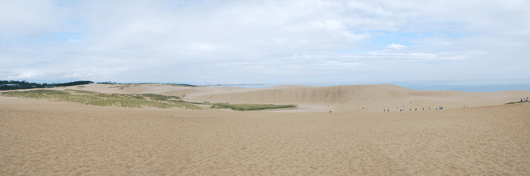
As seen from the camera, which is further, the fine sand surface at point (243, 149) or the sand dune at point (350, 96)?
the sand dune at point (350, 96)

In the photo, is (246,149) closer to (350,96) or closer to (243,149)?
(243,149)

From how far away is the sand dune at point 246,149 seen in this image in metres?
8.04

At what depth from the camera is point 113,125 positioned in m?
14.8

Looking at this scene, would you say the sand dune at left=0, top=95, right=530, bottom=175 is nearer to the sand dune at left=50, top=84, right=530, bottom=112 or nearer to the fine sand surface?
the fine sand surface

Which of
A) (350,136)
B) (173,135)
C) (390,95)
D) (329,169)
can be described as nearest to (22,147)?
(173,135)

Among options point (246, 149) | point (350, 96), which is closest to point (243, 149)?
point (246, 149)

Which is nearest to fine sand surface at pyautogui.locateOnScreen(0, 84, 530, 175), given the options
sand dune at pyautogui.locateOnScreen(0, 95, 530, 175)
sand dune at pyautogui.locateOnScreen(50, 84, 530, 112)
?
sand dune at pyautogui.locateOnScreen(0, 95, 530, 175)

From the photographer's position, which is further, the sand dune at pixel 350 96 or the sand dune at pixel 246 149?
the sand dune at pixel 350 96

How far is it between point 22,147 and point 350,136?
14310mm

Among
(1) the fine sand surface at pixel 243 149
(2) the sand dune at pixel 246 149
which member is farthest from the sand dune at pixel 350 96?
(2) the sand dune at pixel 246 149

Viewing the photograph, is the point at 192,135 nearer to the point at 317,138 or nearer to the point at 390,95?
the point at 317,138

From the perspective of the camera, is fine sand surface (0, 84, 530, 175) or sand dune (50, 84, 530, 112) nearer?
fine sand surface (0, 84, 530, 175)

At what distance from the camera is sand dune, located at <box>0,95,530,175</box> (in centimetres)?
804

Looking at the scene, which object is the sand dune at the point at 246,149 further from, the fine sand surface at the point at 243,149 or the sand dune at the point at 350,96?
the sand dune at the point at 350,96
